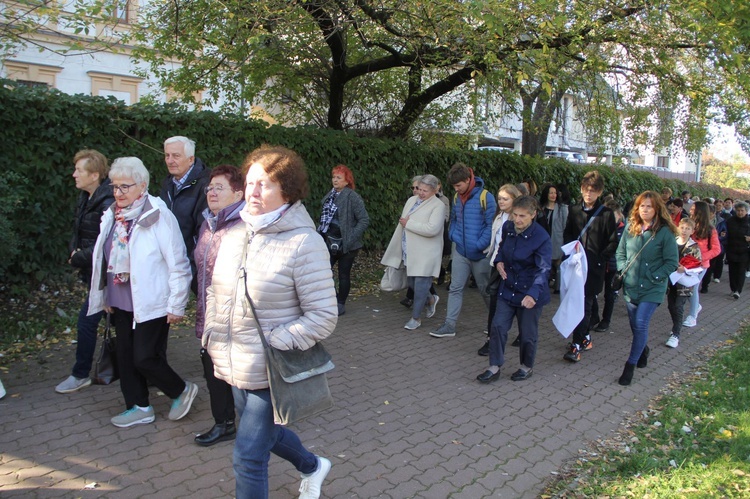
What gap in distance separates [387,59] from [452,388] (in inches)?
304

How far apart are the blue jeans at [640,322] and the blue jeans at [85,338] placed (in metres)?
4.93

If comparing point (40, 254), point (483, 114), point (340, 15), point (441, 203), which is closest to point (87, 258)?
point (40, 254)

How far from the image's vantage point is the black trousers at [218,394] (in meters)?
3.80

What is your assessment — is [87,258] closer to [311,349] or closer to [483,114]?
[311,349]

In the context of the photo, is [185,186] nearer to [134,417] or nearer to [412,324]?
A: [134,417]

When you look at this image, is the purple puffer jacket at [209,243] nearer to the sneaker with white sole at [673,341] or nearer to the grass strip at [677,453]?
the grass strip at [677,453]

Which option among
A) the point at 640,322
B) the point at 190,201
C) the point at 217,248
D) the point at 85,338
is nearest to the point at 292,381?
the point at 217,248

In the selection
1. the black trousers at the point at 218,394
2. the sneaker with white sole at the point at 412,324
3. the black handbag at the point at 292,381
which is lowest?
the sneaker with white sole at the point at 412,324

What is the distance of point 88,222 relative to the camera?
4.48 metres

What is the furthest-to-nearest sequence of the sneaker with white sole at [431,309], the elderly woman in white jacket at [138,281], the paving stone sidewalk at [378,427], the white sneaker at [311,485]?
the sneaker with white sole at [431,309] → the elderly woman in white jacket at [138,281] → the paving stone sidewalk at [378,427] → the white sneaker at [311,485]

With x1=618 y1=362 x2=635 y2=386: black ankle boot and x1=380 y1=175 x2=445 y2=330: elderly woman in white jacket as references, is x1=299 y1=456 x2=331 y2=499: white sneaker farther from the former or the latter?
x1=380 y1=175 x2=445 y2=330: elderly woman in white jacket

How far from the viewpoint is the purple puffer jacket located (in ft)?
11.2

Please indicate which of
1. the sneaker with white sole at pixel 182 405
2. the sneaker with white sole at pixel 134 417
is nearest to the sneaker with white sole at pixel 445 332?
the sneaker with white sole at pixel 182 405

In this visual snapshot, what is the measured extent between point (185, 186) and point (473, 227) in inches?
132
